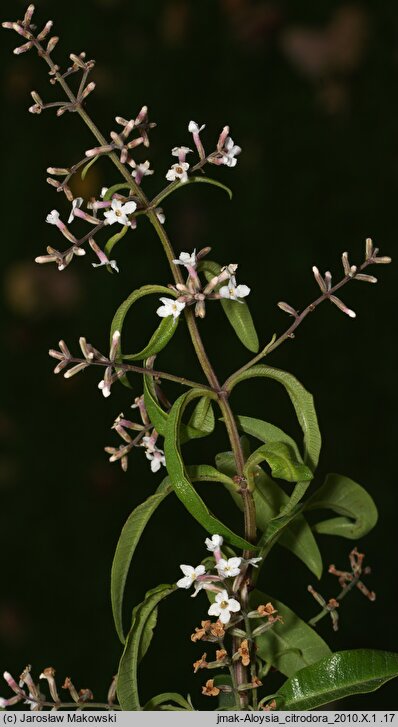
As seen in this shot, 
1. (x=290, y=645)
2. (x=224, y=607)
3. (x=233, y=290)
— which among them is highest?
(x=233, y=290)

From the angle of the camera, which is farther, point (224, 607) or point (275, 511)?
point (275, 511)

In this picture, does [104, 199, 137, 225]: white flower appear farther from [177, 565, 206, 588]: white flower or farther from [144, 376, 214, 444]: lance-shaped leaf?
[177, 565, 206, 588]: white flower

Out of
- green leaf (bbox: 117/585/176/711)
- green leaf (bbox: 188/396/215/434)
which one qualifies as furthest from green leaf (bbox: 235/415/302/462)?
green leaf (bbox: 117/585/176/711)

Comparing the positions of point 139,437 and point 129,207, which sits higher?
point 129,207

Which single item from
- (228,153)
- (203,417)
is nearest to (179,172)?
(228,153)

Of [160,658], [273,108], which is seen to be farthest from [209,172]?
[160,658]

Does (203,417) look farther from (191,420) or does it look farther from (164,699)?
(164,699)
